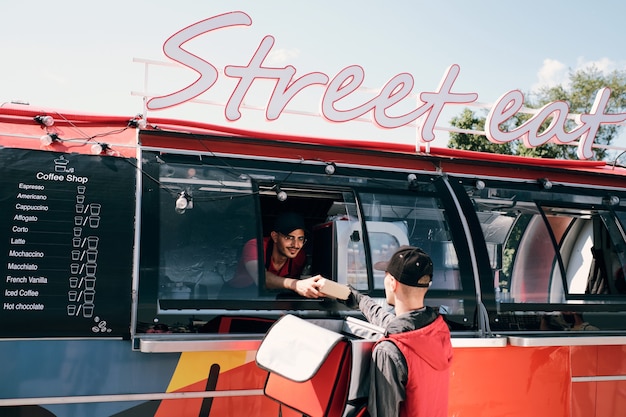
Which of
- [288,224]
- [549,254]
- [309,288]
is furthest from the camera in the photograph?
[549,254]

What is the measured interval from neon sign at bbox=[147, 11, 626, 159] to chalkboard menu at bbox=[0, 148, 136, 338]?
78 centimetres

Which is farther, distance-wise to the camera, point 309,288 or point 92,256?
point 309,288

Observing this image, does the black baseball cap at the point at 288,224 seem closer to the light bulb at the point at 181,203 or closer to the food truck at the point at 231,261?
the food truck at the point at 231,261

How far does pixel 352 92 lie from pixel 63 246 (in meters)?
2.43

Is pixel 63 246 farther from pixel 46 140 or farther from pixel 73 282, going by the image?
pixel 46 140

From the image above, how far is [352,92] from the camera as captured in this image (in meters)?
4.63

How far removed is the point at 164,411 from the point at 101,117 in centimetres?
170

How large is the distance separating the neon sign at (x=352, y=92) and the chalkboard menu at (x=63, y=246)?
0.78 m

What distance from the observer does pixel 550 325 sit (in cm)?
399

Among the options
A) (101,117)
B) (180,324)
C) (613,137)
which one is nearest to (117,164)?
(101,117)

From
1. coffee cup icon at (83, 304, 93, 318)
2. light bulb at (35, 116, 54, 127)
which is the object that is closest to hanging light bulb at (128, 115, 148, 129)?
light bulb at (35, 116, 54, 127)

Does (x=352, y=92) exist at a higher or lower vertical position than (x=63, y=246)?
higher

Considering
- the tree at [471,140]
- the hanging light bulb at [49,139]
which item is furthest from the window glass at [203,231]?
the tree at [471,140]

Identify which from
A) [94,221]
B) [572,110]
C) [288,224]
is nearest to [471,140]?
[572,110]
